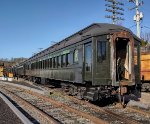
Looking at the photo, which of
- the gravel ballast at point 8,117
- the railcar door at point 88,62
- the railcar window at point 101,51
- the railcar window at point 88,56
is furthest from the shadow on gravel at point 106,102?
the gravel ballast at point 8,117

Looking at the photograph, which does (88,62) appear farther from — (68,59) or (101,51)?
(68,59)

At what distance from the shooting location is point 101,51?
1256 centimetres

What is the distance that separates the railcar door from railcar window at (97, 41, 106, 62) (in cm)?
37

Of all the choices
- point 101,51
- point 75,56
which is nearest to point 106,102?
point 75,56

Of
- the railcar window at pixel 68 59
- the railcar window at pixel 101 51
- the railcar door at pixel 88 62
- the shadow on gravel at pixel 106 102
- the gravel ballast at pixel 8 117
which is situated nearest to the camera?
the gravel ballast at pixel 8 117

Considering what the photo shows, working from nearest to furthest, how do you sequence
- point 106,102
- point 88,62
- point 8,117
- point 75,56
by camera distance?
point 8,117 → point 88,62 → point 106,102 → point 75,56

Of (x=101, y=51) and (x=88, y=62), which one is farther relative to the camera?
(x=88, y=62)

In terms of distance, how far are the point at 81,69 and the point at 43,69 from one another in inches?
468

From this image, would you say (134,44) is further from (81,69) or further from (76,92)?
(76,92)

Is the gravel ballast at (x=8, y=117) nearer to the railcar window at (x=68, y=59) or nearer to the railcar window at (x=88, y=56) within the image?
the railcar window at (x=88, y=56)

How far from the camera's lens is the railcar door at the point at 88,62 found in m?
12.7

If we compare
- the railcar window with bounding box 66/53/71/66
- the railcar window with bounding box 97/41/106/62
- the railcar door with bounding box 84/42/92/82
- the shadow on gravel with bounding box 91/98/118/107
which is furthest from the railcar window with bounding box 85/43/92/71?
A: the railcar window with bounding box 66/53/71/66

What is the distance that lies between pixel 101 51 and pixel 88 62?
2.61ft

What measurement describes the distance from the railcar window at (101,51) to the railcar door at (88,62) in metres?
0.37
